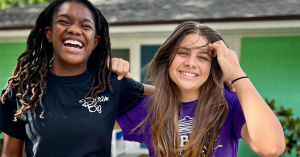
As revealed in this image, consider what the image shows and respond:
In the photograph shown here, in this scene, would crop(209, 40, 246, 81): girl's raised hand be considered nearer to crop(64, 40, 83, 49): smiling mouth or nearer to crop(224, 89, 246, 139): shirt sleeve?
crop(224, 89, 246, 139): shirt sleeve

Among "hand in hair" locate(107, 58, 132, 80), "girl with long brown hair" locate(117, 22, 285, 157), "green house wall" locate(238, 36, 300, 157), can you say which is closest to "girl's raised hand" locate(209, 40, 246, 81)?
"girl with long brown hair" locate(117, 22, 285, 157)

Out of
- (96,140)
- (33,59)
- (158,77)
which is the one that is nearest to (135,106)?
(158,77)

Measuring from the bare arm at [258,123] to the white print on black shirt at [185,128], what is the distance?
0.33 meters

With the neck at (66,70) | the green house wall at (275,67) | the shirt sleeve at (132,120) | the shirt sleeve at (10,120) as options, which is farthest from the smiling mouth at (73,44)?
the green house wall at (275,67)

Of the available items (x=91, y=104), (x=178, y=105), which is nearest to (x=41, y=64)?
(x=91, y=104)

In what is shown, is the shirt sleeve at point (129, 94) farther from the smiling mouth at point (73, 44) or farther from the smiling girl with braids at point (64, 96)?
the smiling mouth at point (73, 44)

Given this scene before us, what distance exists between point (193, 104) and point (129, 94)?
43 cm

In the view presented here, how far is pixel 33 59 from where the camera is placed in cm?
195

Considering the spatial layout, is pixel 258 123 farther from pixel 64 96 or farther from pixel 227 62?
pixel 64 96

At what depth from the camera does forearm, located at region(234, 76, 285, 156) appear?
1.44 m

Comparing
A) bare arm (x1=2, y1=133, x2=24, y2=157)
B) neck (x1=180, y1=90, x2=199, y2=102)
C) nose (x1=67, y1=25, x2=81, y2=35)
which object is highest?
nose (x1=67, y1=25, x2=81, y2=35)

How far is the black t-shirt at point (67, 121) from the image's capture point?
5.31 feet

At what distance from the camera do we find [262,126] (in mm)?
1455

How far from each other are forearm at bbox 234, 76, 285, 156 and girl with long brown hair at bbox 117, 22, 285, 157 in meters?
0.02
